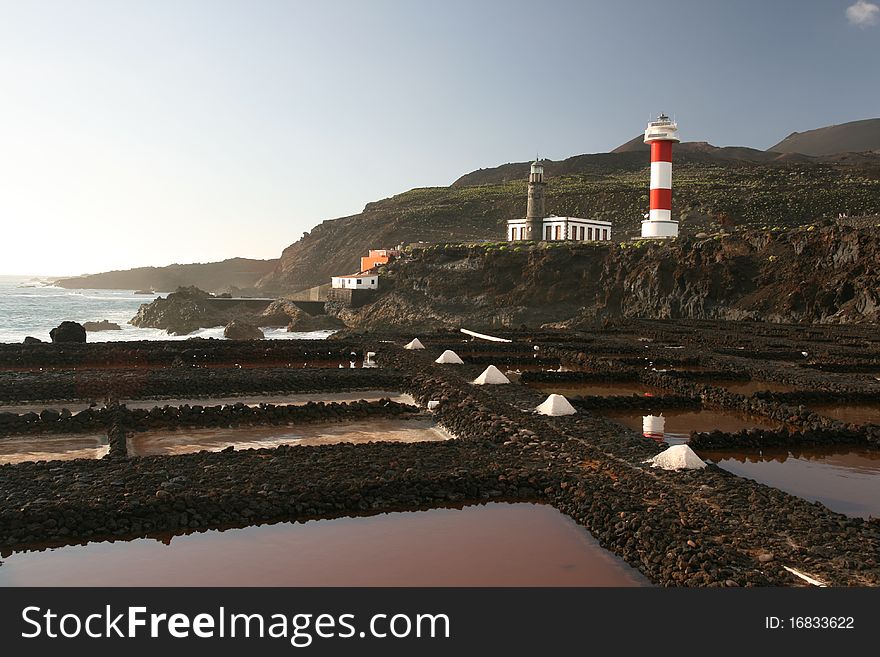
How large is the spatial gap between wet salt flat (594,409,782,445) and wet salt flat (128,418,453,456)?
415cm

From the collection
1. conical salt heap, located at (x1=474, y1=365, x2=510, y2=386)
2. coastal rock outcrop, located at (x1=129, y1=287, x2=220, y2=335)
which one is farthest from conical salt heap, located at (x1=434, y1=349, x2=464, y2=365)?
coastal rock outcrop, located at (x1=129, y1=287, x2=220, y2=335)

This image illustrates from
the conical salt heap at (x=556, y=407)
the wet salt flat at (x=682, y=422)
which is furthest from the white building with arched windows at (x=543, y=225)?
the conical salt heap at (x=556, y=407)

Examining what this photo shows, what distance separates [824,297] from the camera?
45.5m

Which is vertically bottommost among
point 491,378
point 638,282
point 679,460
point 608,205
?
point 679,460

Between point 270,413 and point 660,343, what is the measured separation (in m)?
20.9

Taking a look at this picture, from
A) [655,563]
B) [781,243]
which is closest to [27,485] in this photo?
[655,563]

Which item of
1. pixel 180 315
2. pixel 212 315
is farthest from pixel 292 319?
pixel 180 315

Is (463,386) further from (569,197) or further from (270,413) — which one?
(569,197)

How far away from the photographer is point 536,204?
70750 millimetres

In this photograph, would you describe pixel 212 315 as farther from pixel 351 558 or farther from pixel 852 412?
pixel 351 558

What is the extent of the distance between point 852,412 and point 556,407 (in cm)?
791

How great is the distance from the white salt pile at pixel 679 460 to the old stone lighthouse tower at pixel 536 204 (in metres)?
60.4

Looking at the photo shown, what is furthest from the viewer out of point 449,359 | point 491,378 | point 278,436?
point 449,359
